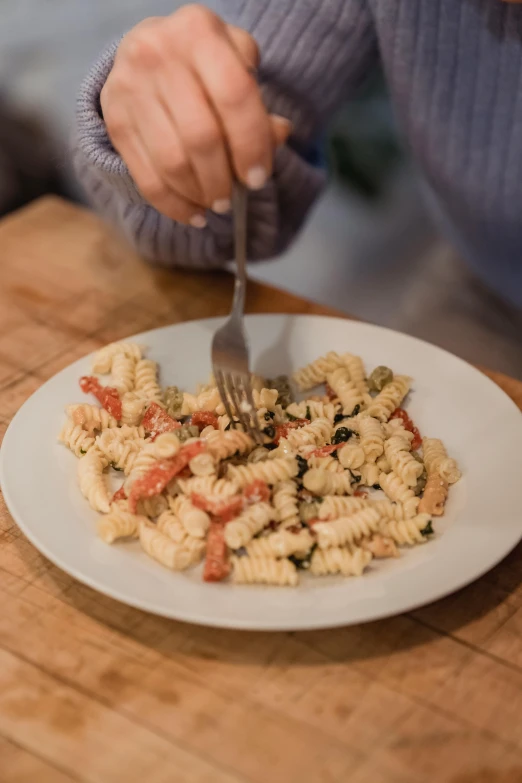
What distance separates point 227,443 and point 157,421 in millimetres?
155

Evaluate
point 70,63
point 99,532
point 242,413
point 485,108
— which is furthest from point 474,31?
point 70,63

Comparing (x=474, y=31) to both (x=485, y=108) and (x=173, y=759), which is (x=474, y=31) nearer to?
(x=485, y=108)

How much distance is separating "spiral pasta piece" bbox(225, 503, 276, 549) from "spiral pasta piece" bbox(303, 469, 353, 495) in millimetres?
66

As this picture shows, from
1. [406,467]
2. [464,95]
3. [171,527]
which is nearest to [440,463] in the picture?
[406,467]

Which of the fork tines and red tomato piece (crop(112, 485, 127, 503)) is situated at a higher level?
the fork tines

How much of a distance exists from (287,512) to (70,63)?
2.59 metres

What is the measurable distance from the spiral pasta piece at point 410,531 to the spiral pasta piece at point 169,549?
0.23 metres

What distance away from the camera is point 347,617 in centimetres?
95

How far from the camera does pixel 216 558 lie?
1.04 metres

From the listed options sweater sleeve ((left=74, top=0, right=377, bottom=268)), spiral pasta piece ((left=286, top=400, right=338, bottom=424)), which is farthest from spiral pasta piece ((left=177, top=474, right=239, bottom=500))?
sweater sleeve ((left=74, top=0, right=377, bottom=268))

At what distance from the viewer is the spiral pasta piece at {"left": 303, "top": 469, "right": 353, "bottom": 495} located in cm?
113

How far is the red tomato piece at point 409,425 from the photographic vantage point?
50.0 inches

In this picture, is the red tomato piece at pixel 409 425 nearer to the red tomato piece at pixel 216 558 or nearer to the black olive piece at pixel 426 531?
the black olive piece at pixel 426 531

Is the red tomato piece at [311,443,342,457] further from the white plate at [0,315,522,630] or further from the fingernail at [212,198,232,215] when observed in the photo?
the fingernail at [212,198,232,215]
